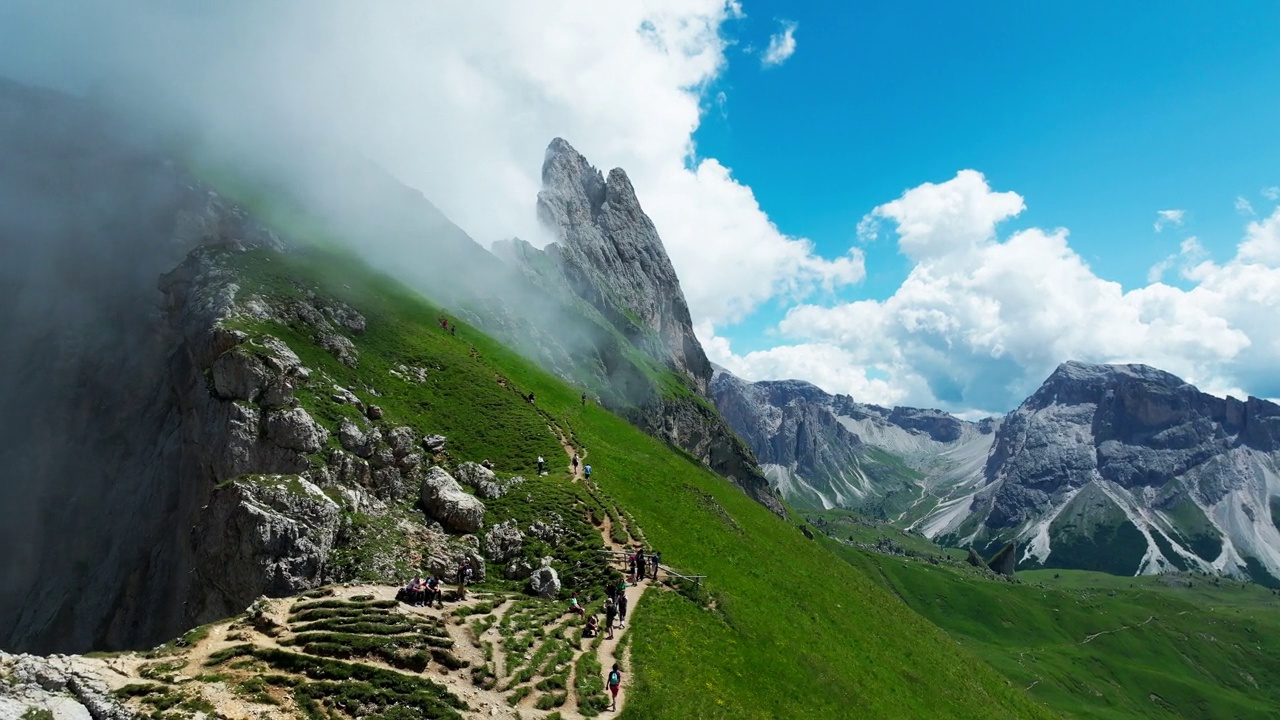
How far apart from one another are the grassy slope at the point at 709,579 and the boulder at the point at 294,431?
9099 millimetres

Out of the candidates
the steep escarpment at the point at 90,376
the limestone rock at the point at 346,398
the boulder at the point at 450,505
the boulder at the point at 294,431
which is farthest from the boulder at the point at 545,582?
the steep escarpment at the point at 90,376

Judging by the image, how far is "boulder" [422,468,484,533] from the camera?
51.2 meters

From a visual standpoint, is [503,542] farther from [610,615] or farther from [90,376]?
[90,376]

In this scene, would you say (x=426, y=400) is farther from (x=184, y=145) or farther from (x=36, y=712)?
(x=184, y=145)

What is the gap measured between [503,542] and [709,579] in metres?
16.9

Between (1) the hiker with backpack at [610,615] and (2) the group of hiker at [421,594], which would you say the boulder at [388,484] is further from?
(1) the hiker with backpack at [610,615]

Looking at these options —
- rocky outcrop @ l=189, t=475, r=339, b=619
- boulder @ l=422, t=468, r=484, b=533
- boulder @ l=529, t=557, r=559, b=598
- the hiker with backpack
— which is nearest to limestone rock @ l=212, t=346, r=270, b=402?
rocky outcrop @ l=189, t=475, r=339, b=619

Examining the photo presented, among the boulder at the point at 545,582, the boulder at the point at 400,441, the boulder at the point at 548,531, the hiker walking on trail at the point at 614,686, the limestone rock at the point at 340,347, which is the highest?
the limestone rock at the point at 340,347

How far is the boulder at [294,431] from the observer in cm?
5272

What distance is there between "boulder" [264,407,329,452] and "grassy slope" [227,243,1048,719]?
910cm

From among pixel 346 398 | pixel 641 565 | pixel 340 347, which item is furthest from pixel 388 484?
pixel 641 565

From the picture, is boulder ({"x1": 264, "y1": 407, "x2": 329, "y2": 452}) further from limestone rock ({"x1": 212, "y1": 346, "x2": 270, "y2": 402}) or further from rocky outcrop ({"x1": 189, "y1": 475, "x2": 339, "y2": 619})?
rocky outcrop ({"x1": 189, "y1": 475, "x2": 339, "y2": 619})

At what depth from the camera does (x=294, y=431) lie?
53.0 metres

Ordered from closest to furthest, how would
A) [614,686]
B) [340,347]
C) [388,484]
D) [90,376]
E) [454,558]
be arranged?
[614,686], [454,558], [388,484], [340,347], [90,376]
